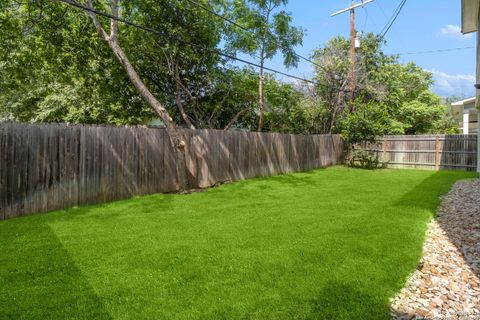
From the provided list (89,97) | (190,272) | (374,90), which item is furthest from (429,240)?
(374,90)

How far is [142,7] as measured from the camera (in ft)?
38.2

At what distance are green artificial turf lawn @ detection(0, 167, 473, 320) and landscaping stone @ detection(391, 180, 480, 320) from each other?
156 mm

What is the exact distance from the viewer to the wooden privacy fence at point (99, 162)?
19.5ft

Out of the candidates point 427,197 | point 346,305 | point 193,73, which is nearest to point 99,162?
point 346,305

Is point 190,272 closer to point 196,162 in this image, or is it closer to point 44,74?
point 196,162

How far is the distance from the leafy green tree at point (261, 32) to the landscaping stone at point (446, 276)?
9991 millimetres

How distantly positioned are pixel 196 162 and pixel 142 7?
597cm

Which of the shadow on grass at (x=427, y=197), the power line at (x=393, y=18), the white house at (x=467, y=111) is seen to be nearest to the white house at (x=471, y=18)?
the power line at (x=393, y=18)

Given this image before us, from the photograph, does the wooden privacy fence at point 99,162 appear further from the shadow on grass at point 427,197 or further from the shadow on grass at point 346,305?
the shadow on grass at point 346,305

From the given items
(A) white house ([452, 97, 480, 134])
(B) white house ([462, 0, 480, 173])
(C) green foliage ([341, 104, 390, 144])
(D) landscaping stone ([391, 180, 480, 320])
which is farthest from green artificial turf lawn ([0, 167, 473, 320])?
(A) white house ([452, 97, 480, 134])

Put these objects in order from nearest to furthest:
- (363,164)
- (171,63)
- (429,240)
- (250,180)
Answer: (429,240) → (250,180) → (171,63) → (363,164)

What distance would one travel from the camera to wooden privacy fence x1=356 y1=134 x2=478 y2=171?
1388cm

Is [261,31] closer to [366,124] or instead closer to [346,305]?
[366,124]

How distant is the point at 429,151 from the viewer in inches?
581
